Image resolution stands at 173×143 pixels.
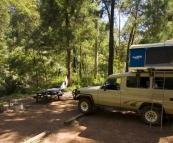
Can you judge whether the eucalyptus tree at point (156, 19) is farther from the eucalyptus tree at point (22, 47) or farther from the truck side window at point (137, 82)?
the truck side window at point (137, 82)

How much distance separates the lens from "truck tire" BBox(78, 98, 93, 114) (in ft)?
23.4

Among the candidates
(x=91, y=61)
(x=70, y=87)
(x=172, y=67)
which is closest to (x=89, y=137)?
(x=172, y=67)

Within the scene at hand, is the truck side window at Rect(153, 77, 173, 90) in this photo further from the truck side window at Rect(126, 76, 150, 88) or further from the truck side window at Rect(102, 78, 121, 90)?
the truck side window at Rect(102, 78, 121, 90)

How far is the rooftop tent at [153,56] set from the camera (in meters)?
5.47

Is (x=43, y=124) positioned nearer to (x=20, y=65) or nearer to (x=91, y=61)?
(x=20, y=65)

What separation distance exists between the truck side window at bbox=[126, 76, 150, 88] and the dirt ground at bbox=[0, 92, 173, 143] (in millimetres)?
1350

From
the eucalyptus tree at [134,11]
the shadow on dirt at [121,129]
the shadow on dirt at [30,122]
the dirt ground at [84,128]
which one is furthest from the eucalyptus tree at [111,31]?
the shadow on dirt at [121,129]

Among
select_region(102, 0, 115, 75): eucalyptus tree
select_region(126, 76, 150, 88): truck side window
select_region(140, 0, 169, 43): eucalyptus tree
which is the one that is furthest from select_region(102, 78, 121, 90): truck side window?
select_region(140, 0, 169, 43): eucalyptus tree

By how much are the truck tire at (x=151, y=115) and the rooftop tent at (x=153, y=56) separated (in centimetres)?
144

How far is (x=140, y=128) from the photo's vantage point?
5.65 meters

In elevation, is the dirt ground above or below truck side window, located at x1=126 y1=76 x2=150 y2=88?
below

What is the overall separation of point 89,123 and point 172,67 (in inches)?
133

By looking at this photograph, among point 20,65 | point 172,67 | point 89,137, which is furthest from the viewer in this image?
point 20,65

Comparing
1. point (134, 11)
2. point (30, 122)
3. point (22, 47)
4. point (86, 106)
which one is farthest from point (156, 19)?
point (30, 122)
